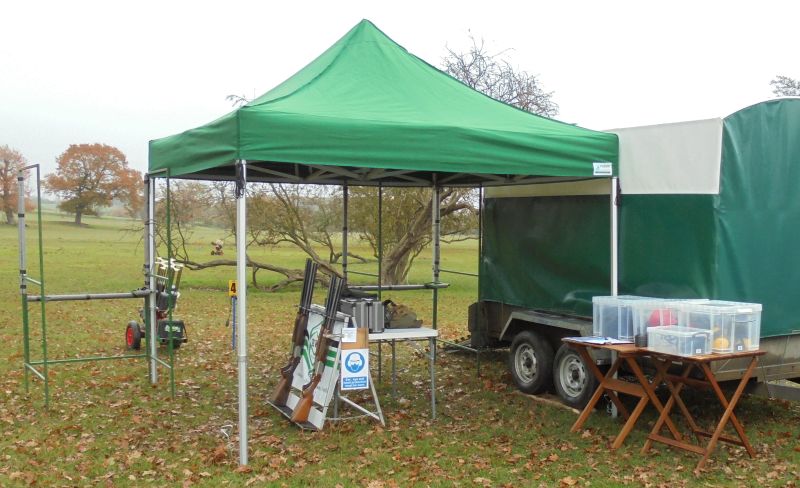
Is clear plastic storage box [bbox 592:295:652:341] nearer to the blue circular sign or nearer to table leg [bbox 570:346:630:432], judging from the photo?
table leg [bbox 570:346:630:432]

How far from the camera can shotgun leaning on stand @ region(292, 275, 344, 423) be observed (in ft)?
19.7

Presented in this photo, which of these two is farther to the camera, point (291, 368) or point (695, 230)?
point (291, 368)

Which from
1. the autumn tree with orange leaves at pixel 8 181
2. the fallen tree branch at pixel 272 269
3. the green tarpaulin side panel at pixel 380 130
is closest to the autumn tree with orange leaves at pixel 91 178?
the autumn tree with orange leaves at pixel 8 181

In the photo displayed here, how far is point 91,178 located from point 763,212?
43.1 m

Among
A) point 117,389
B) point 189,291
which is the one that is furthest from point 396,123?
point 189,291

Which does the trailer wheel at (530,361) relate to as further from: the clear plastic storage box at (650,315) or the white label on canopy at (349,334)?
the white label on canopy at (349,334)

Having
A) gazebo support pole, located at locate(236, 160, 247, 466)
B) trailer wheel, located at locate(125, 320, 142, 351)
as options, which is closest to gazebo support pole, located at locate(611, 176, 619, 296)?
gazebo support pole, located at locate(236, 160, 247, 466)

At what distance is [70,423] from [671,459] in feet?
15.6

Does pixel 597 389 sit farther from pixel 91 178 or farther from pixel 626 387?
pixel 91 178

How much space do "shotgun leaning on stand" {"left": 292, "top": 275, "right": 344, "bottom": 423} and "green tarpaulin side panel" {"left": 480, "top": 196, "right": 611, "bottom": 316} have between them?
2.39m

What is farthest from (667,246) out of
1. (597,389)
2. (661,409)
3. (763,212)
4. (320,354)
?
(320,354)

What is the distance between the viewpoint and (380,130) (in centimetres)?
539

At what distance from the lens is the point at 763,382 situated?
233 inches

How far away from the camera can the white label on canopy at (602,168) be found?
6.21 meters
